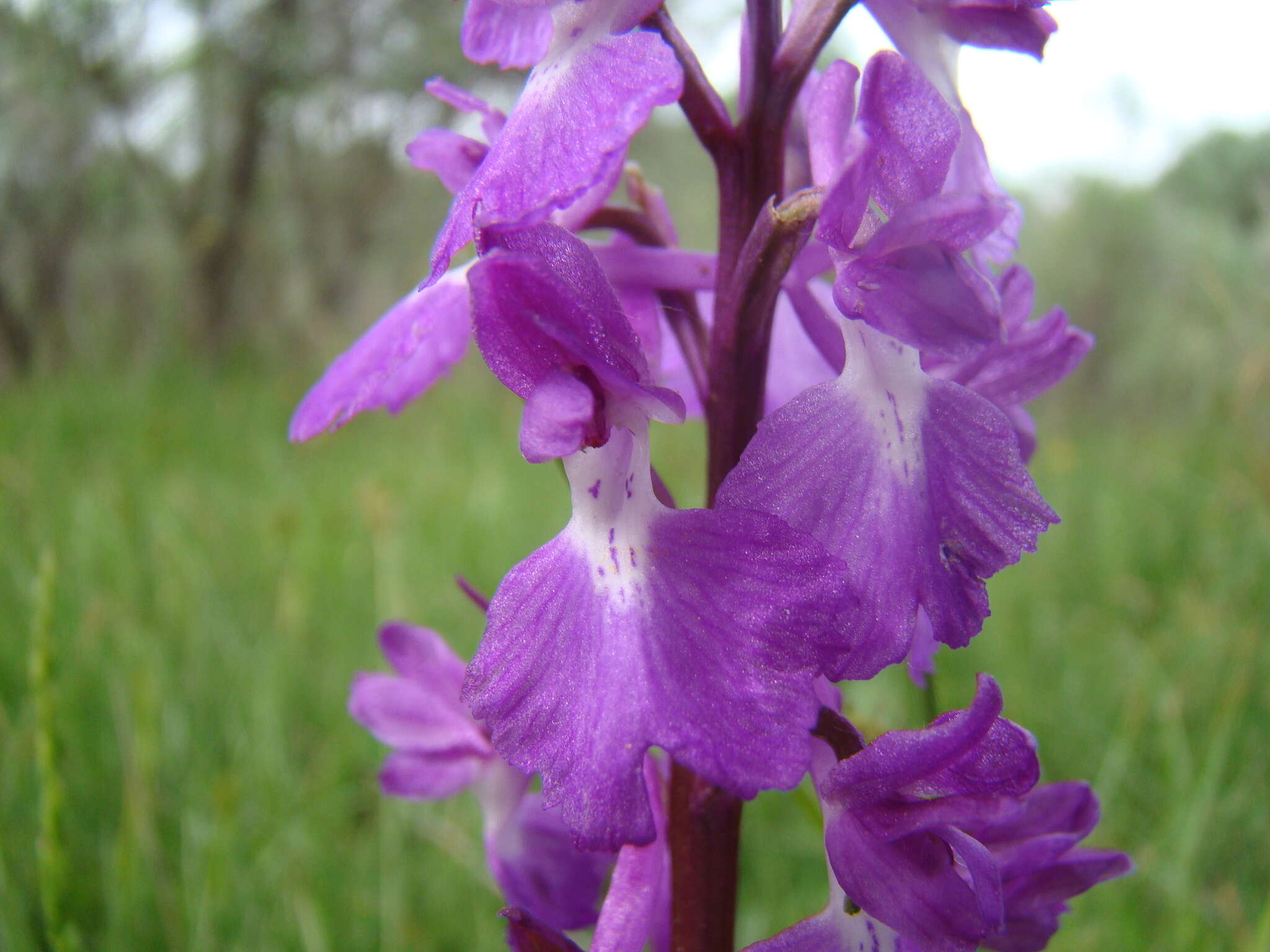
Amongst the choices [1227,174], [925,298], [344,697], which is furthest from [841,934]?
→ [1227,174]

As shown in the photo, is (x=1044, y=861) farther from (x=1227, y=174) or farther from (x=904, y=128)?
(x=1227, y=174)

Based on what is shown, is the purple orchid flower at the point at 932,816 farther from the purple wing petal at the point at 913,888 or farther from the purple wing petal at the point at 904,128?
the purple wing petal at the point at 904,128

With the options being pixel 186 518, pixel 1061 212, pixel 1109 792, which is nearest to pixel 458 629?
pixel 186 518

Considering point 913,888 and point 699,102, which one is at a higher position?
point 699,102

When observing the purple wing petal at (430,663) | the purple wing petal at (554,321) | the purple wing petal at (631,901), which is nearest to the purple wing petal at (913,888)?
the purple wing petal at (631,901)

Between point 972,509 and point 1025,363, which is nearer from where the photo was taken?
point 972,509

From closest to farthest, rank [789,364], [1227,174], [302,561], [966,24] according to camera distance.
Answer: [966,24]
[789,364]
[302,561]
[1227,174]

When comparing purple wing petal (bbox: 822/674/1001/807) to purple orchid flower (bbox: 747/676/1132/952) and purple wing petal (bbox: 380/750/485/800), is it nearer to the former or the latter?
purple orchid flower (bbox: 747/676/1132/952)
